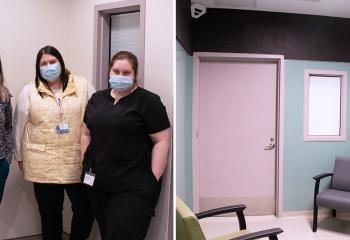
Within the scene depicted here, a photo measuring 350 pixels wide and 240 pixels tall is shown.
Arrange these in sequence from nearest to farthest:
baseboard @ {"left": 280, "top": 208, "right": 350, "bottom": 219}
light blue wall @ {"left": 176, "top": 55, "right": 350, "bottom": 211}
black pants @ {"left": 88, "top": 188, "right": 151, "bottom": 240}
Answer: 1. black pants @ {"left": 88, "top": 188, "right": 151, "bottom": 240}
2. light blue wall @ {"left": 176, "top": 55, "right": 350, "bottom": 211}
3. baseboard @ {"left": 280, "top": 208, "right": 350, "bottom": 219}

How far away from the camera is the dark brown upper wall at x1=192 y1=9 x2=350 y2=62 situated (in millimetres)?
922

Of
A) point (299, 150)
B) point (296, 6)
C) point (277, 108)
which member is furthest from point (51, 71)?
point (299, 150)

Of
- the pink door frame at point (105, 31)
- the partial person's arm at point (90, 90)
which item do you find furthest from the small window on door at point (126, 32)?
the partial person's arm at point (90, 90)

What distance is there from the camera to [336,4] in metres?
1.00

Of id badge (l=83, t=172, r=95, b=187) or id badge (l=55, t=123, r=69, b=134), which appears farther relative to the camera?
id badge (l=55, t=123, r=69, b=134)

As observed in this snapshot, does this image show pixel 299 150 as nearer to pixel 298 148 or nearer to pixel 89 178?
pixel 298 148

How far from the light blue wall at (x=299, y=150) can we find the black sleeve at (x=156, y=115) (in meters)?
0.57

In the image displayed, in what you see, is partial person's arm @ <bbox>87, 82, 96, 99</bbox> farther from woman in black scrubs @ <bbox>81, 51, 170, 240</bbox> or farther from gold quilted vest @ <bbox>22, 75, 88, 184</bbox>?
woman in black scrubs @ <bbox>81, 51, 170, 240</bbox>

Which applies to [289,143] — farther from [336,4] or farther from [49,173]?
[49,173]

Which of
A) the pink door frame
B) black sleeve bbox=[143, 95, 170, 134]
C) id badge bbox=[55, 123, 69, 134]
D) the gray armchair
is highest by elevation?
the pink door frame

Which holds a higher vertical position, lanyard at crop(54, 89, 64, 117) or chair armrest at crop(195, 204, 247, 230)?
lanyard at crop(54, 89, 64, 117)

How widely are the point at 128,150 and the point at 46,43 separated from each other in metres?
0.46

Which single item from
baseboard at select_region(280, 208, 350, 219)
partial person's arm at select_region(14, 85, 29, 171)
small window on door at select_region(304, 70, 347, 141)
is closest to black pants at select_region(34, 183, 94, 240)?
partial person's arm at select_region(14, 85, 29, 171)

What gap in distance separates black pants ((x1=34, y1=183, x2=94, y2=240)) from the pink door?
0.38 meters
